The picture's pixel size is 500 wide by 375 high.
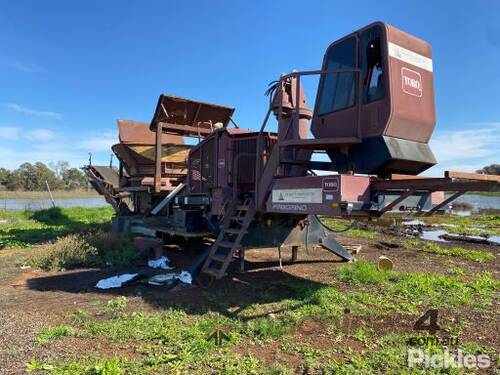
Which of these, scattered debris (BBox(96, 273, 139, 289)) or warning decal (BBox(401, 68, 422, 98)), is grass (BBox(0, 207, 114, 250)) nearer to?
scattered debris (BBox(96, 273, 139, 289))

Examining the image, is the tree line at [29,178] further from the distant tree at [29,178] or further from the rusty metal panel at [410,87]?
the rusty metal panel at [410,87]

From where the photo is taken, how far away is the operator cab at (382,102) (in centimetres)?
571

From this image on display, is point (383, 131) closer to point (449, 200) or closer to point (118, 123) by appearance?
point (449, 200)

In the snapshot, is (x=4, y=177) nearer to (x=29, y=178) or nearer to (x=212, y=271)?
(x=29, y=178)

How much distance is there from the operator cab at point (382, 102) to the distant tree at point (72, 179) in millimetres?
95235

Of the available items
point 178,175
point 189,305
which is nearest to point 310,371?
point 189,305

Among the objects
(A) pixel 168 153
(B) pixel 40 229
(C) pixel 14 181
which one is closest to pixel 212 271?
(A) pixel 168 153

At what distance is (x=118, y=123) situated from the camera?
Answer: 1254 centimetres

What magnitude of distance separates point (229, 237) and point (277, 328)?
288 cm

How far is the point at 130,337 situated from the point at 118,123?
870 cm

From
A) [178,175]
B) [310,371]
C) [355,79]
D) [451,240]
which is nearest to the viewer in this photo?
[310,371]

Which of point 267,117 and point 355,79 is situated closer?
point 355,79

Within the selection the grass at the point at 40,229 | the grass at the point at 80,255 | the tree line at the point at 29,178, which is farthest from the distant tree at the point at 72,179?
the grass at the point at 80,255

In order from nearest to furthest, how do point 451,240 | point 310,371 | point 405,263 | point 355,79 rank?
point 310,371 < point 355,79 < point 405,263 < point 451,240
